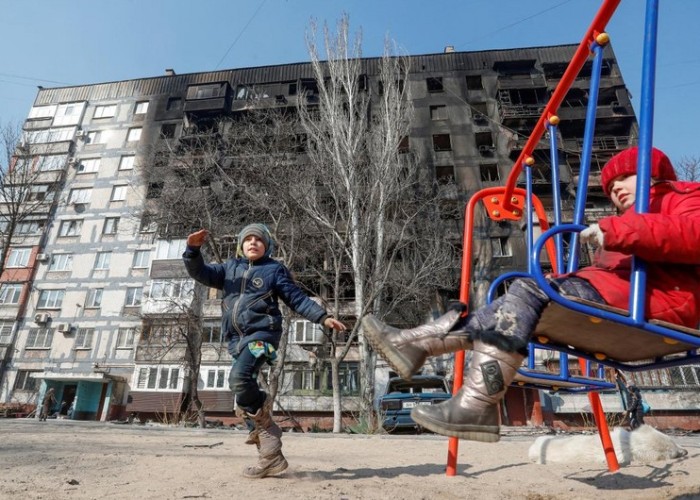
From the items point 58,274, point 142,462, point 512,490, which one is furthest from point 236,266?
point 58,274

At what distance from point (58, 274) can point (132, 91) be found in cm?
1591

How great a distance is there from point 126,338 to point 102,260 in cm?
598

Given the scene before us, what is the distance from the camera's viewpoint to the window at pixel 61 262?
89.5 feet

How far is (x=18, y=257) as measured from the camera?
92.0ft

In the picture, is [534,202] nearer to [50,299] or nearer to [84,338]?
[84,338]

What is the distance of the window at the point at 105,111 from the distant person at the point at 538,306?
37961mm

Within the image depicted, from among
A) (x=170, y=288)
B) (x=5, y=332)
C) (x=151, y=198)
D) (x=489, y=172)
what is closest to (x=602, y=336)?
(x=151, y=198)

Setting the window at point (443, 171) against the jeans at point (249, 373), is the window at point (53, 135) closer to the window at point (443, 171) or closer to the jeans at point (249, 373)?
the window at point (443, 171)

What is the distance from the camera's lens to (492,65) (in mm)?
30391

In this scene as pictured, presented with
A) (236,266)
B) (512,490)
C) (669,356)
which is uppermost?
(236,266)

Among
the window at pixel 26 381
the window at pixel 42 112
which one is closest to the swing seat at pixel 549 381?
the window at pixel 26 381

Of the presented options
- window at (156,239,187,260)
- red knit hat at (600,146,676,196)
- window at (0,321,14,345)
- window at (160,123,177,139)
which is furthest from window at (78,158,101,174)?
red knit hat at (600,146,676,196)

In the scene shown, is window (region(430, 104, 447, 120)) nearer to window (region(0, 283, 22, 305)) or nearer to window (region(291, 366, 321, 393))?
window (region(291, 366, 321, 393))

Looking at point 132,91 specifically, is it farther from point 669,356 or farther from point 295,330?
point 669,356
